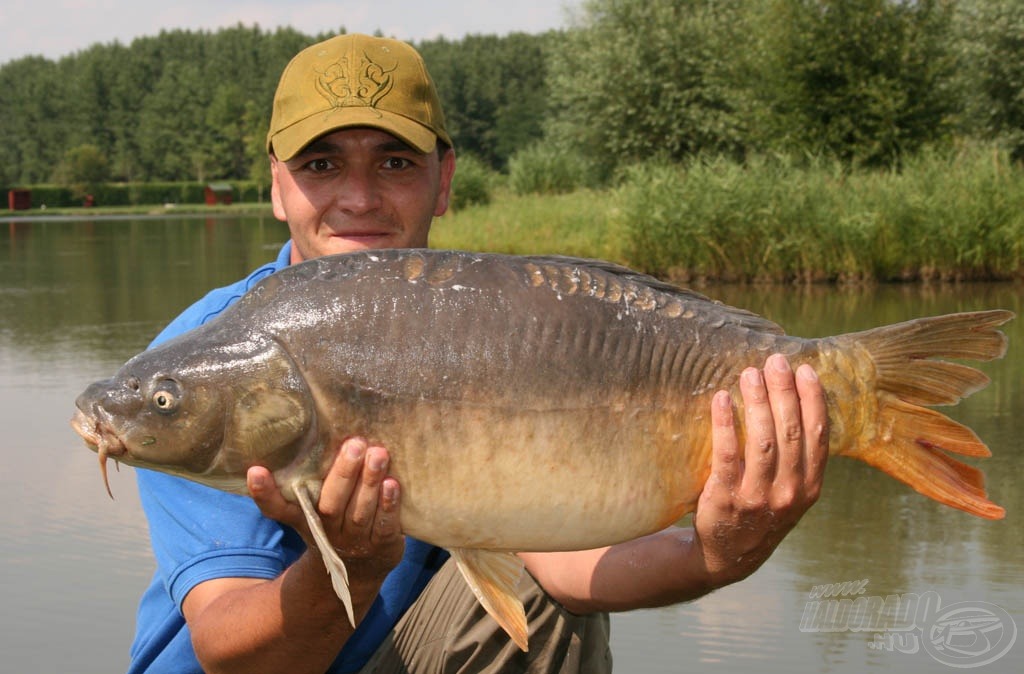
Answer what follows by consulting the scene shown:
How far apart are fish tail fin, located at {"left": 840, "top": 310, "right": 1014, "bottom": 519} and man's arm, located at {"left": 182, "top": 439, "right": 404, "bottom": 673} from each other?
91 cm

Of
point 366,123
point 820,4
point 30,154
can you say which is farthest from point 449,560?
point 30,154

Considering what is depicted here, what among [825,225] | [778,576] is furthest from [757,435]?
[825,225]

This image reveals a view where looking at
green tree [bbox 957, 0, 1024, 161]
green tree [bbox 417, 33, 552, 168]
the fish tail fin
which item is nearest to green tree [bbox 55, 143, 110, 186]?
green tree [bbox 417, 33, 552, 168]

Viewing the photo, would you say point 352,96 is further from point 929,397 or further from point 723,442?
point 929,397

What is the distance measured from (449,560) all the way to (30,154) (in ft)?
344

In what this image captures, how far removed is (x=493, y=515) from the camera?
6.93ft

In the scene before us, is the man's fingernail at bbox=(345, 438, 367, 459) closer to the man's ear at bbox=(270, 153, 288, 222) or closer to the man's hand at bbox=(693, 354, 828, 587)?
the man's hand at bbox=(693, 354, 828, 587)

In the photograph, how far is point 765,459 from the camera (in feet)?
7.50

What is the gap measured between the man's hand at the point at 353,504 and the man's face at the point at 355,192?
39.5 inches

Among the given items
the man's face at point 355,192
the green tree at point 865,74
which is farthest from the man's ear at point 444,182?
the green tree at point 865,74

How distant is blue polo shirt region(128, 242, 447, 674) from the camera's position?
2564mm

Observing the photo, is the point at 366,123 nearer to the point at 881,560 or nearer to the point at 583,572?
the point at 583,572

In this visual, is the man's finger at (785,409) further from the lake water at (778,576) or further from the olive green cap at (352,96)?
the lake water at (778,576)

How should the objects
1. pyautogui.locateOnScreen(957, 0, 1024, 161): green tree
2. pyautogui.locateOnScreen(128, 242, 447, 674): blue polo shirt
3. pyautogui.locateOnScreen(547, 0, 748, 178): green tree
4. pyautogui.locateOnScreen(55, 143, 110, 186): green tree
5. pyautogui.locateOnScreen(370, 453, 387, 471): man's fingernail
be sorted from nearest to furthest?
pyautogui.locateOnScreen(370, 453, 387, 471): man's fingernail → pyautogui.locateOnScreen(128, 242, 447, 674): blue polo shirt → pyautogui.locateOnScreen(957, 0, 1024, 161): green tree → pyautogui.locateOnScreen(547, 0, 748, 178): green tree → pyautogui.locateOnScreen(55, 143, 110, 186): green tree
